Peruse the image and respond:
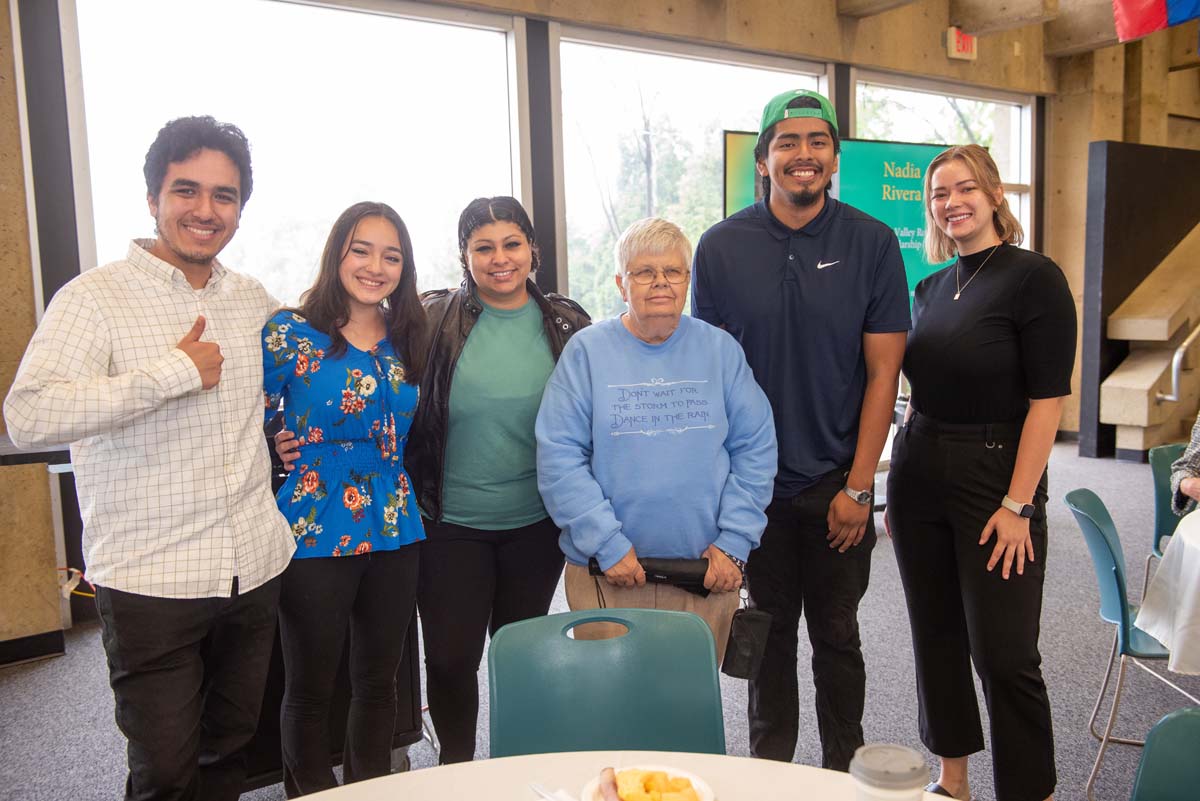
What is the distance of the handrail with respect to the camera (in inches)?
249

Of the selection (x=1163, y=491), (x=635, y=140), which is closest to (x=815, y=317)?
(x=1163, y=491)

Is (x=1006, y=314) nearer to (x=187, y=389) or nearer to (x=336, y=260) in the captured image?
(x=336, y=260)

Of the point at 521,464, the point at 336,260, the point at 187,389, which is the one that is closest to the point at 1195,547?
the point at 521,464

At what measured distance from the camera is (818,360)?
2117 millimetres

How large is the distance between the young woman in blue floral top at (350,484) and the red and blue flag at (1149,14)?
5372 millimetres

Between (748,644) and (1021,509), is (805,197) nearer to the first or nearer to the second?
(1021,509)

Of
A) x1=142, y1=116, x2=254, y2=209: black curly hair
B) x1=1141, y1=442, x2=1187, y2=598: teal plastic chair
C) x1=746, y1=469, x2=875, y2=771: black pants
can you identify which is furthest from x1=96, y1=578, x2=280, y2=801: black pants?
x1=1141, y1=442, x2=1187, y2=598: teal plastic chair

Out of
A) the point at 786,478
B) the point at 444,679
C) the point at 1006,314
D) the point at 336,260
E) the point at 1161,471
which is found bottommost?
the point at 444,679

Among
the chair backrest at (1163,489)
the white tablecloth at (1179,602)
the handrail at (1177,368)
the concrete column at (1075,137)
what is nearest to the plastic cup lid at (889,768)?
the white tablecloth at (1179,602)

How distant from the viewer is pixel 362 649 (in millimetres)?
2025

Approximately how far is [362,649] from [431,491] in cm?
40

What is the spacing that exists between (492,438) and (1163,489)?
2671 mm

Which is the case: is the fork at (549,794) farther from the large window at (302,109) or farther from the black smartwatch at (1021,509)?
the large window at (302,109)

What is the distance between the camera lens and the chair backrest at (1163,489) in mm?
3221
